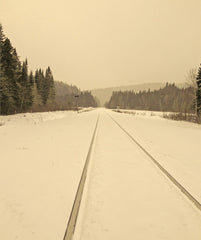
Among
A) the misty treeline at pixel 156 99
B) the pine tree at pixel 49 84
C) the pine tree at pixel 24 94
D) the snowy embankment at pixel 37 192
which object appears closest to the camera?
the snowy embankment at pixel 37 192

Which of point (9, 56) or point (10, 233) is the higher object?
point (9, 56)

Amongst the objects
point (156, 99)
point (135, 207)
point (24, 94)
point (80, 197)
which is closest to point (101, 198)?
point (80, 197)

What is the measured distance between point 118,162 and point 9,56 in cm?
3224

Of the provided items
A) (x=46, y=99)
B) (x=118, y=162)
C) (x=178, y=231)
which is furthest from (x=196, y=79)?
(x=46, y=99)

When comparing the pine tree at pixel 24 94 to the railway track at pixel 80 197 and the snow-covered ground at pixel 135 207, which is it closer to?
the railway track at pixel 80 197

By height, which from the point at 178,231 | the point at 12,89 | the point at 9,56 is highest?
the point at 9,56

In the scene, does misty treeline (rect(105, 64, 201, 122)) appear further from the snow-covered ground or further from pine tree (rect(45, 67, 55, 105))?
the snow-covered ground

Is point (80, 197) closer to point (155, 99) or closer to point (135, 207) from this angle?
point (135, 207)

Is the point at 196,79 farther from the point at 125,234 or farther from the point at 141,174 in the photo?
the point at 125,234

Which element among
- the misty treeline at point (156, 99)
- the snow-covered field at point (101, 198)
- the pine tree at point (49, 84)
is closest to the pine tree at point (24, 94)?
the pine tree at point (49, 84)

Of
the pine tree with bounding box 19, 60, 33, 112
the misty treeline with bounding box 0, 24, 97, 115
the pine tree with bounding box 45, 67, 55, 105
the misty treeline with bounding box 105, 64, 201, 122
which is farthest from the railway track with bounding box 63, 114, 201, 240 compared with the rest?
the misty treeline with bounding box 105, 64, 201, 122

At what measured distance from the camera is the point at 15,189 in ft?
11.2

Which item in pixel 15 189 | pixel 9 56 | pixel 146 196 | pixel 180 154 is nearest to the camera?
pixel 146 196

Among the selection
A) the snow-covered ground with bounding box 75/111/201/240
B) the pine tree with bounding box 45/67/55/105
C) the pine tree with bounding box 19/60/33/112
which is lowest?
the snow-covered ground with bounding box 75/111/201/240
